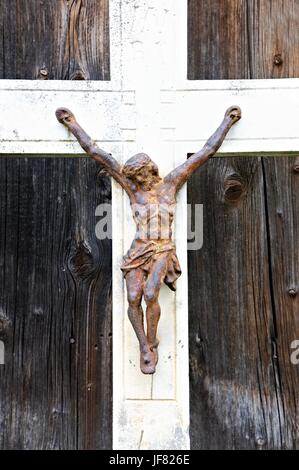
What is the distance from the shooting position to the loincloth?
4.36ft

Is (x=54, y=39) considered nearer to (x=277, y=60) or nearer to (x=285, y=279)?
(x=277, y=60)

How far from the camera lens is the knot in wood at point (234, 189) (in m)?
1.61

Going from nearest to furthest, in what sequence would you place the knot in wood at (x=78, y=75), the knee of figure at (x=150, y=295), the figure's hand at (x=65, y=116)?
the knee of figure at (x=150, y=295)
the figure's hand at (x=65, y=116)
the knot in wood at (x=78, y=75)

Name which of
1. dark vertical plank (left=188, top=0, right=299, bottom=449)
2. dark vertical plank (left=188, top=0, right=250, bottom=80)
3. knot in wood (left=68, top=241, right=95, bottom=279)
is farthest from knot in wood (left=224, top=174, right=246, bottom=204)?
knot in wood (left=68, top=241, right=95, bottom=279)

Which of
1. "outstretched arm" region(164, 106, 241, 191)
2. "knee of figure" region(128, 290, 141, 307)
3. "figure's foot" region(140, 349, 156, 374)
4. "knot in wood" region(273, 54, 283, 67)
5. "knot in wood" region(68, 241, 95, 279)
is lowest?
"figure's foot" region(140, 349, 156, 374)

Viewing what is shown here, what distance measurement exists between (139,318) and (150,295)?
5 centimetres

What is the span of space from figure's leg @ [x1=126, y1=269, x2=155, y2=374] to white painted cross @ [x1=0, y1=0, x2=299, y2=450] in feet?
0.22

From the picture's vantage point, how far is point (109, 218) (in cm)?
159

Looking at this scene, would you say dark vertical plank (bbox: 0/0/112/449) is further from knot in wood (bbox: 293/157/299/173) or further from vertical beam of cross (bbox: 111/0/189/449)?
knot in wood (bbox: 293/157/299/173)

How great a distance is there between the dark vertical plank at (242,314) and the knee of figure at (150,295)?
0.99 feet

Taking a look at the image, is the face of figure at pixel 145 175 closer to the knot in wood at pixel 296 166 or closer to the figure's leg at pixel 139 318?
the figure's leg at pixel 139 318
